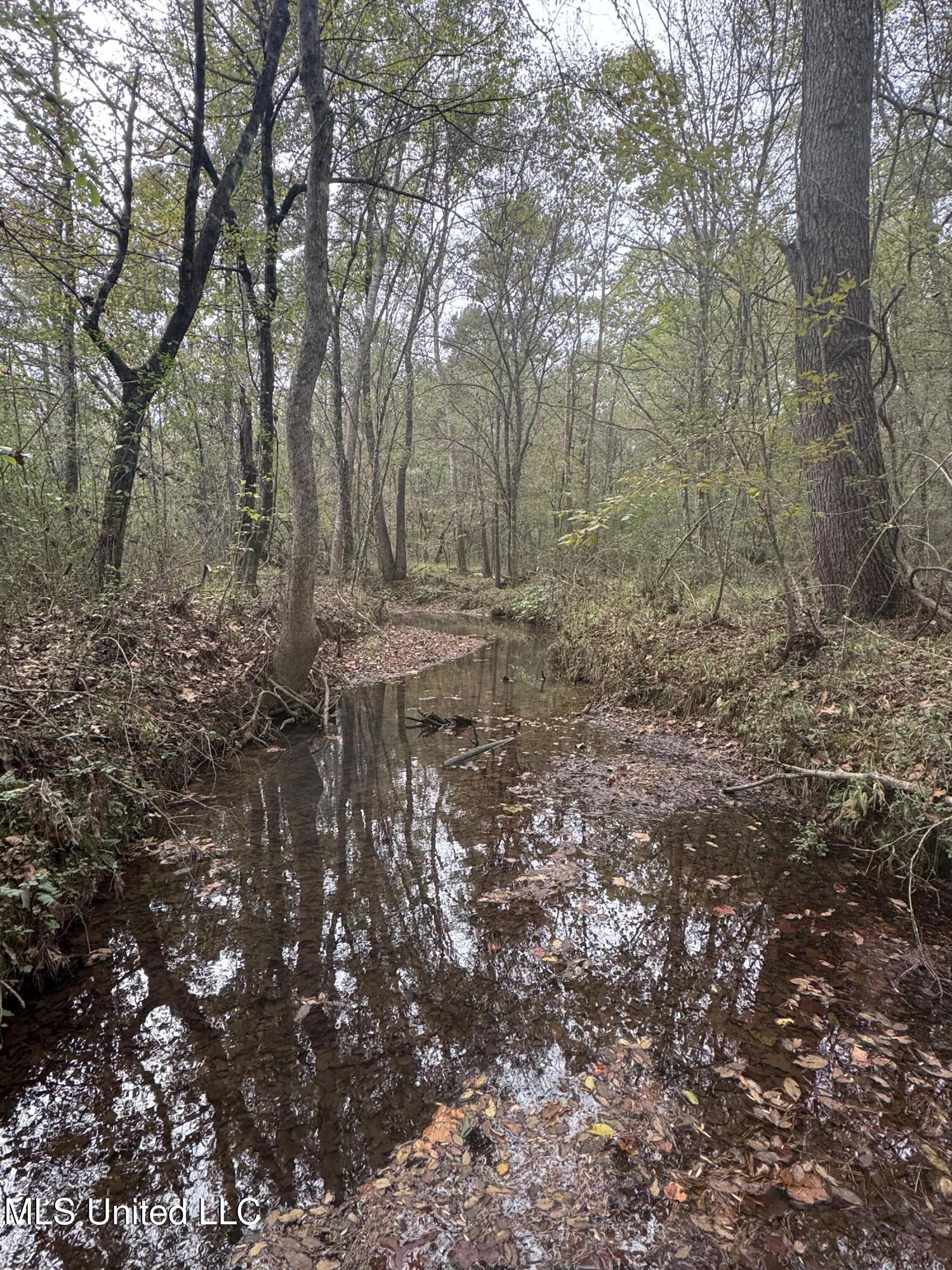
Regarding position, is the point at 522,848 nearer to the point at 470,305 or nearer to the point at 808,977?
the point at 808,977

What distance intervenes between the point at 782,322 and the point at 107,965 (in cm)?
1318

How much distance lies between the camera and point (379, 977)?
3.29 metres

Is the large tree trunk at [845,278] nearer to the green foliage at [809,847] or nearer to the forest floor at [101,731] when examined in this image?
the green foliage at [809,847]

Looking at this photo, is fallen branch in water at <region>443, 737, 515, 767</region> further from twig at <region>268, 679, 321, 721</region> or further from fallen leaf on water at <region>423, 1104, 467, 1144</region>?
fallen leaf on water at <region>423, 1104, 467, 1144</region>

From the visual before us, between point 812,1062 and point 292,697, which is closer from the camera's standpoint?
point 812,1062

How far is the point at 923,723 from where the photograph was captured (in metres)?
4.54

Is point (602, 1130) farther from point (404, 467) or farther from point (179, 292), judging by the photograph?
point (404, 467)

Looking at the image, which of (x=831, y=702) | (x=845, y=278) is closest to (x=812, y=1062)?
(x=831, y=702)

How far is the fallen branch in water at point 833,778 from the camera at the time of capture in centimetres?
415

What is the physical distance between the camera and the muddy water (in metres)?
2.19

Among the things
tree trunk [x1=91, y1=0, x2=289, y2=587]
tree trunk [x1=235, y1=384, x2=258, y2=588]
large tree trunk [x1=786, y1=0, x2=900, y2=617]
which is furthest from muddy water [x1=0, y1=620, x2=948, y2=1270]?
tree trunk [x1=235, y1=384, x2=258, y2=588]

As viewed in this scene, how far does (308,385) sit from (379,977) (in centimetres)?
747

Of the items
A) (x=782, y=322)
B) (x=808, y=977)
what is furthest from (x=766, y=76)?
(x=808, y=977)

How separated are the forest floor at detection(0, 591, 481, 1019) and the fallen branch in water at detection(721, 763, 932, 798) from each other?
18.1 ft
